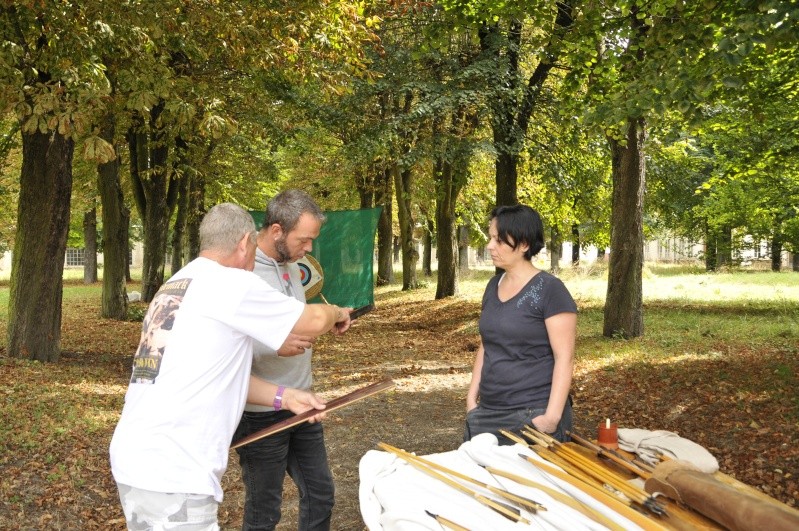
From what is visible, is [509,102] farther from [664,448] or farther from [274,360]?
[664,448]

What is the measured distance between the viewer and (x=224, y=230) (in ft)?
11.7

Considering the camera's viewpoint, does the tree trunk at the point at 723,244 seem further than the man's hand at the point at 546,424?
Yes

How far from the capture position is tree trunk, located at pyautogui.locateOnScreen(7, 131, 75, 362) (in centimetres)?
1216

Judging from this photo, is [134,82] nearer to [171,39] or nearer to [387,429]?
[171,39]

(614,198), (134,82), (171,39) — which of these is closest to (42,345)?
(134,82)

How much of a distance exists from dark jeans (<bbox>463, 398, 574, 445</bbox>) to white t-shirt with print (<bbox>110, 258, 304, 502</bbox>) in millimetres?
1451

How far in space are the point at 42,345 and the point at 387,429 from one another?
5980 mm

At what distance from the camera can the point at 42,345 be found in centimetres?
1261

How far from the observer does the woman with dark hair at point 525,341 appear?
426cm

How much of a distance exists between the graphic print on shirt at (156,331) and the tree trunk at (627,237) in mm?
12357

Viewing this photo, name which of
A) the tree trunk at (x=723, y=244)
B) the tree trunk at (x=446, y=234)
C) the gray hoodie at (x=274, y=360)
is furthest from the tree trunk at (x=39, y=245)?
the tree trunk at (x=723, y=244)

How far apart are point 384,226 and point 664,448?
31493mm

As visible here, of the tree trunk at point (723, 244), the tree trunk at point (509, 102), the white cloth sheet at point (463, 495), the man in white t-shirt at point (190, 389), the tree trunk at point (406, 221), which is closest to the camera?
the white cloth sheet at point (463, 495)

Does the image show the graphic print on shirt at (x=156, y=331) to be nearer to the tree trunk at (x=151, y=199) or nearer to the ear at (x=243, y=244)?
the ear at (x=243, y=244)
